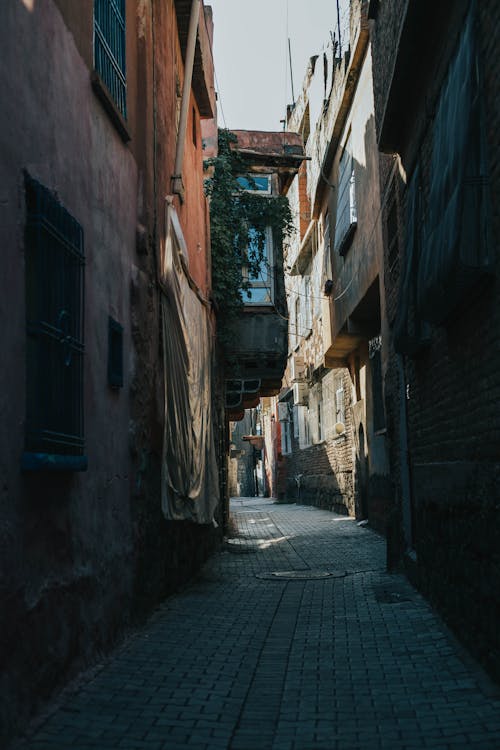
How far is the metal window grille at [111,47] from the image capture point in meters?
6.24

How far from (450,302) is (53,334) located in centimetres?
256

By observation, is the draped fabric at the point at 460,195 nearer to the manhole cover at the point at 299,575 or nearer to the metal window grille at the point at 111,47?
the metal window grille at the point at 111,47

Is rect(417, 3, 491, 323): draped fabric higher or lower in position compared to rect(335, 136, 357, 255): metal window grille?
lower

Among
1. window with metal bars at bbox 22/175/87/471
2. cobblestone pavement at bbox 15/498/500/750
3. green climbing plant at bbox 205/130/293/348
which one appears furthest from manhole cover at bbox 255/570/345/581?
green climbing plant at bbox 205/130/293/348

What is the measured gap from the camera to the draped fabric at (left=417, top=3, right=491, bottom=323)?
15.8 ft

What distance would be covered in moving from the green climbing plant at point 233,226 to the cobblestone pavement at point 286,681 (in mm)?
7962

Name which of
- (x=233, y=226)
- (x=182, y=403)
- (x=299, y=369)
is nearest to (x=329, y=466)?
(x=299, y=369)

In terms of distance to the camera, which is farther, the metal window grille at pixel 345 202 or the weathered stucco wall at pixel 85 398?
the metal window grille at pixel 345 202

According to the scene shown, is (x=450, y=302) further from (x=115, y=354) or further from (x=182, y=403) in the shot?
(x=182, y=403)

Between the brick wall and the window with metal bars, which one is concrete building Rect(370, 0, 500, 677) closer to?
the window with metal bars

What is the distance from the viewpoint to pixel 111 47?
667 centimetres

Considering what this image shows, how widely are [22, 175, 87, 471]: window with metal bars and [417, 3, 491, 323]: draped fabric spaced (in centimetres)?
227

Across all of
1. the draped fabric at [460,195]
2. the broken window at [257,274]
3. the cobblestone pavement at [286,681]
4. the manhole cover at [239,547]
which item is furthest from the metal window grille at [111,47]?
the broken window at [257,274]

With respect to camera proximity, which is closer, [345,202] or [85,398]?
[85,398]
